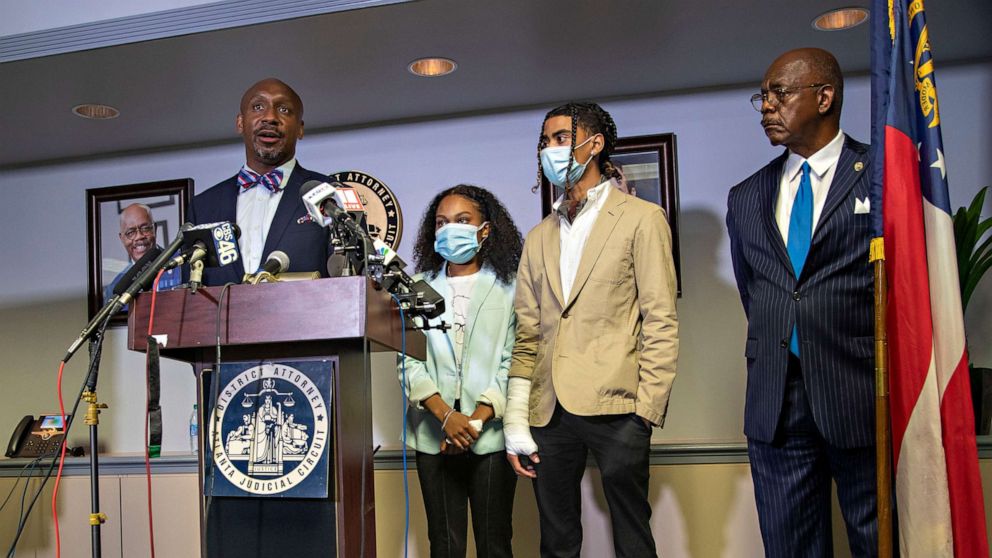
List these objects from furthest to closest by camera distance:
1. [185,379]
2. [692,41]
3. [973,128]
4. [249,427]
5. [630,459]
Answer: [185,379]
[973,128]
[692,41]
[630,459]
[249,427]

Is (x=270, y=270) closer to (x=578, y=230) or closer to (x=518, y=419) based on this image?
(x=518, y=419)

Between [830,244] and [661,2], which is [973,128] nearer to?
[661,2]

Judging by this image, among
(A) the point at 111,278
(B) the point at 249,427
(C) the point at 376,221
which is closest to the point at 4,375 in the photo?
(A) the point at 111,278

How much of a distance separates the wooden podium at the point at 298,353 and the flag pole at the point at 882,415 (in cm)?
106

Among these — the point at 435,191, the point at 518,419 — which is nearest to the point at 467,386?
the point at 518,419

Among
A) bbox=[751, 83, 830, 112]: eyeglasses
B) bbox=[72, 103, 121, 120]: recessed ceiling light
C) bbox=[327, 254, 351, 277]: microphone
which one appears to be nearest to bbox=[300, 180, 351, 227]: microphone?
bbox=[327, 254, 351, 277]: microphone

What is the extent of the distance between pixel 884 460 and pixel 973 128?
239cm

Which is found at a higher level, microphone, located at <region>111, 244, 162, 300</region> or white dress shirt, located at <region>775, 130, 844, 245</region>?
white dress shirt, located at <region>775, 130, 844, 245</region>

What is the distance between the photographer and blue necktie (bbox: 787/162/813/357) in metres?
2.25

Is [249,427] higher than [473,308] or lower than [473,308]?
lower

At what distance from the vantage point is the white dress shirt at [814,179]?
2.30m

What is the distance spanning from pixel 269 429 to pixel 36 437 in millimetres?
2929

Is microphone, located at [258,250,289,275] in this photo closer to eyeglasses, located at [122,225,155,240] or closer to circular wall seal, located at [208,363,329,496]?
circular wall seal, located at [208,363,329,496]

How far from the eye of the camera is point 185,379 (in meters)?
4.43
